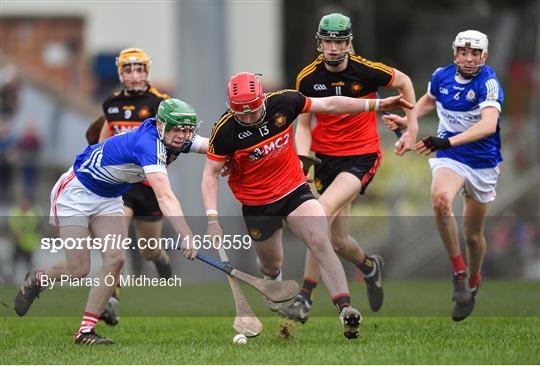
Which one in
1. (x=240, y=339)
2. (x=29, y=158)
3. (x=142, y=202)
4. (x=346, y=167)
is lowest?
(x=29, y=158)

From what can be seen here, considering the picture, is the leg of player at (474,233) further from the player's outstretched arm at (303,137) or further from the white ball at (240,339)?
the white ball at (240,339)

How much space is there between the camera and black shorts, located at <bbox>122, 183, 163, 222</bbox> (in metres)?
11.7

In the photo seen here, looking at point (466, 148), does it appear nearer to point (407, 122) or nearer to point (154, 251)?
point (407, 122)

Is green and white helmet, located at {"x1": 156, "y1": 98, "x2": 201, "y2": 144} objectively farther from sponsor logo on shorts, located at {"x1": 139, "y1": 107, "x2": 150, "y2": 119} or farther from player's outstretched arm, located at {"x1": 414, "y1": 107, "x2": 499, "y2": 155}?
sponsor logo on shorts, located at {"x1": 139, "y1": 107, "x2": 150, "y2": 119}

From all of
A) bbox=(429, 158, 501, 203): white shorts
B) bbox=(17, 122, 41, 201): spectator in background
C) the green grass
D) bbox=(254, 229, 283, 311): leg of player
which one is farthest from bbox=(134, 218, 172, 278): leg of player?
bbox=(17, 122, 41, 201): spectator in background

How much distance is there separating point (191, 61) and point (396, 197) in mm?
4707

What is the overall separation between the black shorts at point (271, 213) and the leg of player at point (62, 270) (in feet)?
4.29

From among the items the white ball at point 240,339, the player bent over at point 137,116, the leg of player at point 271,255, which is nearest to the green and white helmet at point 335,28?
the leg of player at point 271,255

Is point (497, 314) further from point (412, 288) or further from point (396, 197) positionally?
point (396, 197)

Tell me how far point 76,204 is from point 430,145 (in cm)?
292

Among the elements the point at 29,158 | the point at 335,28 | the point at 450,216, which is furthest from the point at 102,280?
the point at 29,158

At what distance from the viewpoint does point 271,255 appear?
10.4m

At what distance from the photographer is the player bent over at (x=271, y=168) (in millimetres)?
9508

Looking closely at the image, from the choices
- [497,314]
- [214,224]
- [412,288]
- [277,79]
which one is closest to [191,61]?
[277,79]
